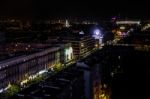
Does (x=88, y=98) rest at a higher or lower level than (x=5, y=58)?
lower

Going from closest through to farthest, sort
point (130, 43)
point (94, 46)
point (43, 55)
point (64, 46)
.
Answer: point (43, 55)
point (64, 46)
point (130, 43)
point (94, 46)

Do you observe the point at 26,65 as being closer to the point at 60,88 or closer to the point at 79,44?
the point at 60,88

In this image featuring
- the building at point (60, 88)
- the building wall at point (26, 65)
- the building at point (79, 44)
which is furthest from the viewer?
the building at point (79, 44)

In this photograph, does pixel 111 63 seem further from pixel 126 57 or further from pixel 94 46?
pixel 94 46

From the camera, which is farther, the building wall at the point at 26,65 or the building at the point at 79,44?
the building at the point at 79,44

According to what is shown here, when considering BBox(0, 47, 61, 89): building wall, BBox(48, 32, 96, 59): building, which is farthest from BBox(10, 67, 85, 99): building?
BBox(48, 32, 96, 59): building

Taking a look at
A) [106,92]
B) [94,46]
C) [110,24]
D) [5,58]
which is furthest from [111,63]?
[110,24]

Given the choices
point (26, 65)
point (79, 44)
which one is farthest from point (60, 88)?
point (79, 44)

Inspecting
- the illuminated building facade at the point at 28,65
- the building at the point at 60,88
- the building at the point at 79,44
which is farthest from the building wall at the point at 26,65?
the building at the point at 60,88

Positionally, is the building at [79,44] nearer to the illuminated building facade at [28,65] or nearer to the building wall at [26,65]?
the illuminated building facade at [28,65]
